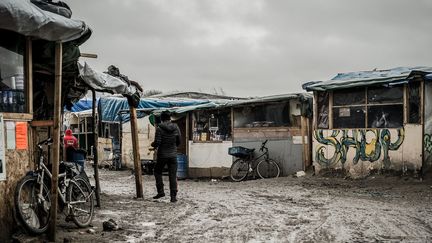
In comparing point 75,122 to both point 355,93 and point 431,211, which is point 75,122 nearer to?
point 355,93

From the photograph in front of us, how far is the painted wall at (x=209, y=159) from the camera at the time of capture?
59.9 feet

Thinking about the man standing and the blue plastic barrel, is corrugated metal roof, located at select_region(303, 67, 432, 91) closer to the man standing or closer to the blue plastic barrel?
the blue plastic barrel

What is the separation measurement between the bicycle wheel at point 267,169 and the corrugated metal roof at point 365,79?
2909 mm

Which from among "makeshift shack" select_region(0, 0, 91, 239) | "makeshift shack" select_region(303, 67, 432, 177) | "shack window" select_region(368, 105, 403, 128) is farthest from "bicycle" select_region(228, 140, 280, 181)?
"makeshift shack" select_region(0, 0, 91, 239)

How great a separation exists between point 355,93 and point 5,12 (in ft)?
38.9

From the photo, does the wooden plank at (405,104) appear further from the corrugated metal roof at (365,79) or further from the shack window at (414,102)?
the corrugated metal roof at (365,79)

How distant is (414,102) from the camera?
13.7 m

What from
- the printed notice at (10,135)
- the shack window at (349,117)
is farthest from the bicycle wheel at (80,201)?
the shack window at (349,117)

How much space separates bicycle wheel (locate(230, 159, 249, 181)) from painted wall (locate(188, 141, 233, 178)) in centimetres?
56

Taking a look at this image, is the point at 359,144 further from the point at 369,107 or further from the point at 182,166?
the point at 182,166

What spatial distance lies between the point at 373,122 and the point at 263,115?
4.13 meters

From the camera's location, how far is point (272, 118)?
17219 millimetres

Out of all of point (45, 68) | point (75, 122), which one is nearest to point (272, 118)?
point (45, 68)

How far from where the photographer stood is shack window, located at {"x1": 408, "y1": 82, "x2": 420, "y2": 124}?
13594 millimetres
